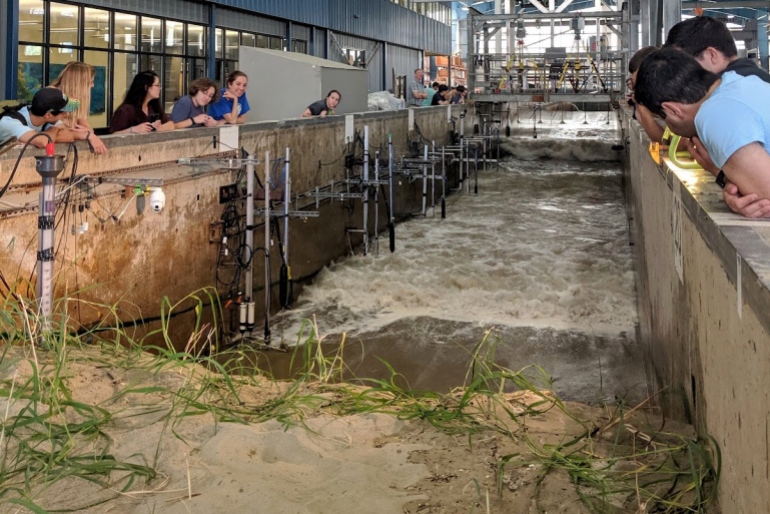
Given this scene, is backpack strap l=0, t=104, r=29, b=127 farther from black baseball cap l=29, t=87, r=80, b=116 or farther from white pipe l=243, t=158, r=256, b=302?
white pipe l=243, t=158, r=256, b=302

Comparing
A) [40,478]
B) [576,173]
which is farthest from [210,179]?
[576,173]

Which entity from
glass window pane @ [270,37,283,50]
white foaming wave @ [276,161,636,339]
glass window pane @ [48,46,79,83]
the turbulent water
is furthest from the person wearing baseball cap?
glass window pane @ [270,37,283,50]

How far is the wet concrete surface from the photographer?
6.94m

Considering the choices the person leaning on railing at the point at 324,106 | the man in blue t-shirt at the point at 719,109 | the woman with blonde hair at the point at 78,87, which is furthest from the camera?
the person leaning on railing at the point at 324,106

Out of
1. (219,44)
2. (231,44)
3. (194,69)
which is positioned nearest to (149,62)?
(194,69)

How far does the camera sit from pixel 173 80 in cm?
1595

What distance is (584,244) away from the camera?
12.8 metres

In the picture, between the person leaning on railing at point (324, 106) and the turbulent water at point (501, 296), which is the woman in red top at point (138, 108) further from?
the person leaning on railing at point (324, 106)

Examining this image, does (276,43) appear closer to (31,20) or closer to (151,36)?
(151,36)

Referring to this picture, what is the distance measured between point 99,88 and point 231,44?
17.4 feet

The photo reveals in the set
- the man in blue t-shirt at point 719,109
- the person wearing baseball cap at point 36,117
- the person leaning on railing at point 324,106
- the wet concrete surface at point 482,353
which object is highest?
the person leaning on railing at point 324,106

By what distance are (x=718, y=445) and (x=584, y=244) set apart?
10.5 meters

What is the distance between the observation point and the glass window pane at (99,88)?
43.6 feet

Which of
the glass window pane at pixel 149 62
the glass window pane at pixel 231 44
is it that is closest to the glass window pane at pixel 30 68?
the glass window pane at pixel 149 62
